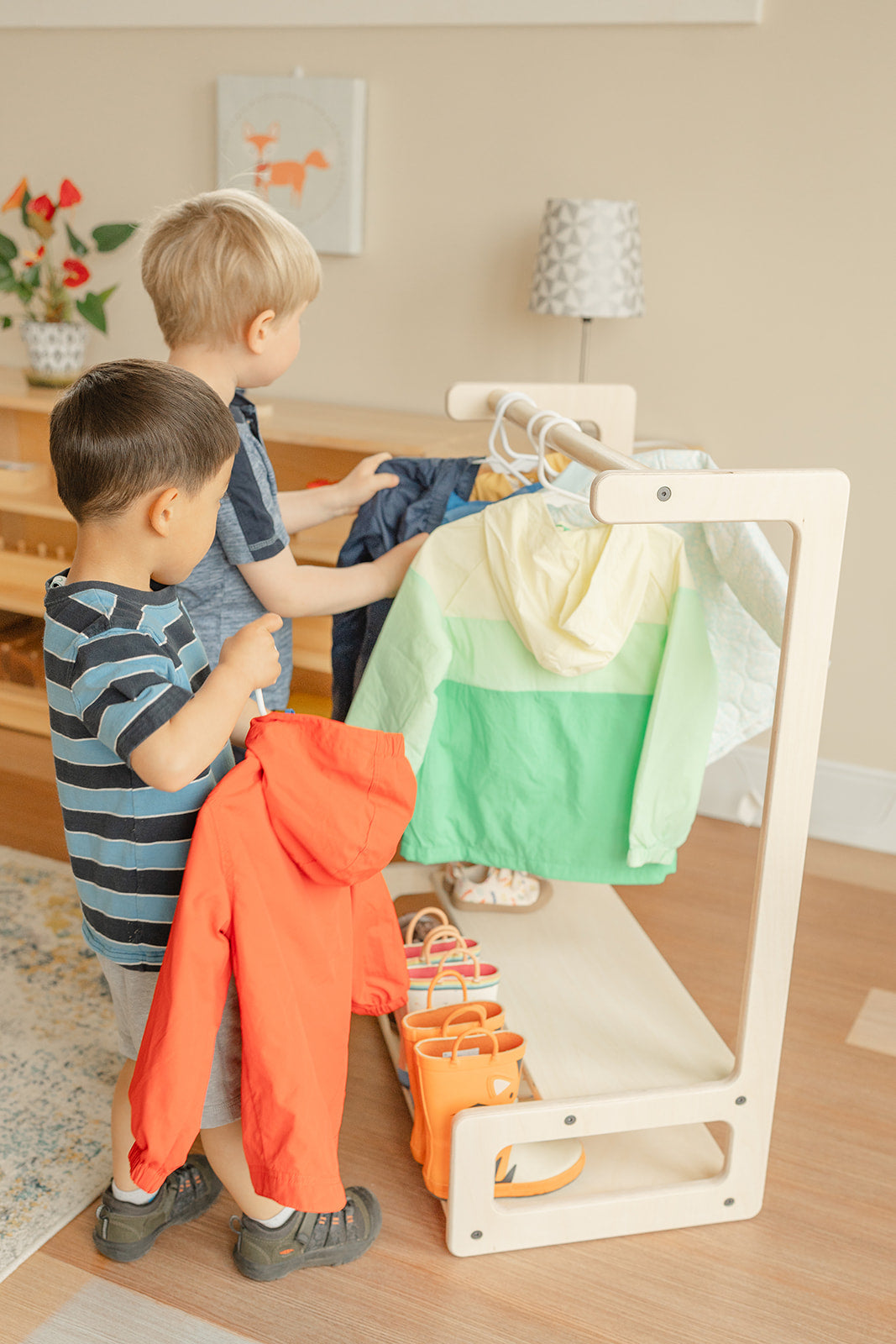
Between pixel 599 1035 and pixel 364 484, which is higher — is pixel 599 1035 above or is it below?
below

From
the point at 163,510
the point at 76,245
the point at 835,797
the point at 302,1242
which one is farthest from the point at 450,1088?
the point at 76,245

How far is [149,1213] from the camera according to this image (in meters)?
1.47

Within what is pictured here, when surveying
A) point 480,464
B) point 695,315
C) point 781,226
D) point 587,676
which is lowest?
point 587,676

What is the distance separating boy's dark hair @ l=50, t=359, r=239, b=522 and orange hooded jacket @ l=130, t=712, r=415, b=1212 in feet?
0.94

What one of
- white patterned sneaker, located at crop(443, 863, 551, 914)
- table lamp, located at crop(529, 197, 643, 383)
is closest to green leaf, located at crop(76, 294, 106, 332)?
table lamp, located at crop(529, 197, 643, 383)

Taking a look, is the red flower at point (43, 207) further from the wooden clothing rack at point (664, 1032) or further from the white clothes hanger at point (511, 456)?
the white clothes hanger at point (511, 456)

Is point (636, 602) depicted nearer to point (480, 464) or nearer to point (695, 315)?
point (480, 464)

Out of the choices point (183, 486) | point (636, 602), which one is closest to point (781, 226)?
point (636, 602)

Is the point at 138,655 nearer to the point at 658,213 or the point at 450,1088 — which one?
the point at 450,1088

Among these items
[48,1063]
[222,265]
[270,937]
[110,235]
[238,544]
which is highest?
[110,235]

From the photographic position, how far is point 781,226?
246cm

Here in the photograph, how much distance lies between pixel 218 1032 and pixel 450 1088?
0.34m

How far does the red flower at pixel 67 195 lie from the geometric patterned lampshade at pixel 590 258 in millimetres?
1290

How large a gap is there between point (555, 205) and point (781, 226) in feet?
1.64
